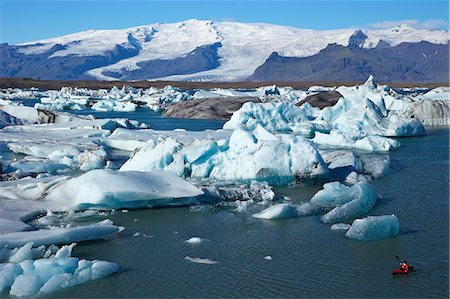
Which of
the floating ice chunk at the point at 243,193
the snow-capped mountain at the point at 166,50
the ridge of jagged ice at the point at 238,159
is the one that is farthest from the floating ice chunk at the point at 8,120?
the snow-capped mountain at the point at 166,50

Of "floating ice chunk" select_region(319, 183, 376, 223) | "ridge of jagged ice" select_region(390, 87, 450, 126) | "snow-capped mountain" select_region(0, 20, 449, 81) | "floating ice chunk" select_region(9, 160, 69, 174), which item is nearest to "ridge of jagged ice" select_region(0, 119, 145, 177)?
"floating ice chunk" select_region(9, 160, 69, 174)

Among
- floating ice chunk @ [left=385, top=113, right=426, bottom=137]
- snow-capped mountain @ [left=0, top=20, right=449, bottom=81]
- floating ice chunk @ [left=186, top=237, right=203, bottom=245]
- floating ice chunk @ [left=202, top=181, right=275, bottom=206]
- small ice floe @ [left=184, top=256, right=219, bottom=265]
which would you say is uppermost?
snow-capped mountain @ [left=0, top=20, right=449, bottom=81]

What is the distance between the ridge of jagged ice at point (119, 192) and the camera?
7.48 metres

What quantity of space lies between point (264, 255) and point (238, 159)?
12.4 ft

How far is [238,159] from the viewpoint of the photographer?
31.8ft

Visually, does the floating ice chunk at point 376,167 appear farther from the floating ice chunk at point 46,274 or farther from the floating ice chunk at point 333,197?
the floating ice chunk at point 46,274

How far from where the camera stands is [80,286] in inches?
204

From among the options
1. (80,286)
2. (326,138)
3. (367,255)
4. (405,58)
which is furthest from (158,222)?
(405,58)

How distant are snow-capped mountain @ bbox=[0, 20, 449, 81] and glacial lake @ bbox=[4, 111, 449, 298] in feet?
389

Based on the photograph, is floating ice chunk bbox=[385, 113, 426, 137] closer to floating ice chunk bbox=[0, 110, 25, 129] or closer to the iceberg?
floating ice chunk bbox=[0, 110, 25, 129]

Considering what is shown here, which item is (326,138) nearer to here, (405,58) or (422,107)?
(422,107)

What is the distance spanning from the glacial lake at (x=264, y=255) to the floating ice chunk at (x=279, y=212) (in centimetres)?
11

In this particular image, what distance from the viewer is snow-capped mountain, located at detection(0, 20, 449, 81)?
146m

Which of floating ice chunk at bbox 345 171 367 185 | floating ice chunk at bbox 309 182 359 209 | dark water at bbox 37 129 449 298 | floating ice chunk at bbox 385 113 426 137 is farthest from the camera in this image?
floating ice chunk at bbox 385 113 426 137
